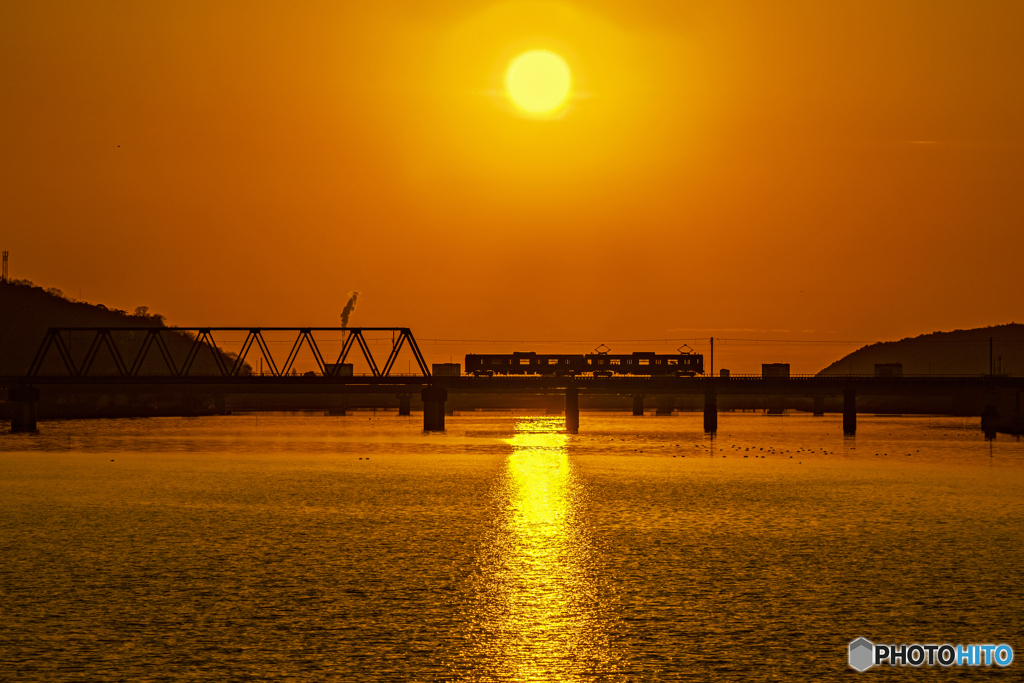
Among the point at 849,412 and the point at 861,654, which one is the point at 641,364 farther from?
the point at 861,654

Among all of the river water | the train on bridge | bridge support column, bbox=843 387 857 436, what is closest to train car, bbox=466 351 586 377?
the train on bridge

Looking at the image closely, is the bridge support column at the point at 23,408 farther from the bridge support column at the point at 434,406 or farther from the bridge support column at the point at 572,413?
the bridge support column at the point at 572,413

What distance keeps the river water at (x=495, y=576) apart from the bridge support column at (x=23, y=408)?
4065 inches

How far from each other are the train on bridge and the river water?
111 meters

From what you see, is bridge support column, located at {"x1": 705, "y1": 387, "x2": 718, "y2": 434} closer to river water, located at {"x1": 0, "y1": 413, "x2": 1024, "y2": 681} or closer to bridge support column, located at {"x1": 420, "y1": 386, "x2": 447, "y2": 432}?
bridge support column, located at {"x1": 420, "y1": 386, "x2": 447, "y2": 432}

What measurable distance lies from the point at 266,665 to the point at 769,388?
554ft

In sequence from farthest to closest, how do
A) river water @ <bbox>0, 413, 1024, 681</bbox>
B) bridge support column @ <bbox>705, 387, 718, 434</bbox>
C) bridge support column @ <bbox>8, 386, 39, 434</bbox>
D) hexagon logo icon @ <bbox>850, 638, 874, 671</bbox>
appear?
bridge support column @ <bbox>705, 387, 718, 434</bbox>, bridge support column @ <bbox>8, 386, 39, 434</bbox>, river water @ <bbox>0, 413, 1024, 681</bbox>, hexagon logo icon @ <bbox>850, 638, 874, 671</bbox>

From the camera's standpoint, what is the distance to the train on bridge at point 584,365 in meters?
193

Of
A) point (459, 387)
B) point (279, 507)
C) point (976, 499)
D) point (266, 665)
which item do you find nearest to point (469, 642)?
point (266, 665)

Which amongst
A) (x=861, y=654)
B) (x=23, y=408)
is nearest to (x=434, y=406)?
(x=23, y=408)

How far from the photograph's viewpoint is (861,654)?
22.6 metres

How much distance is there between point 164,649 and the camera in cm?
2294

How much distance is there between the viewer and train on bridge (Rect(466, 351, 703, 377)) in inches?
7584

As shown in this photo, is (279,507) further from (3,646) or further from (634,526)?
(3,646)
